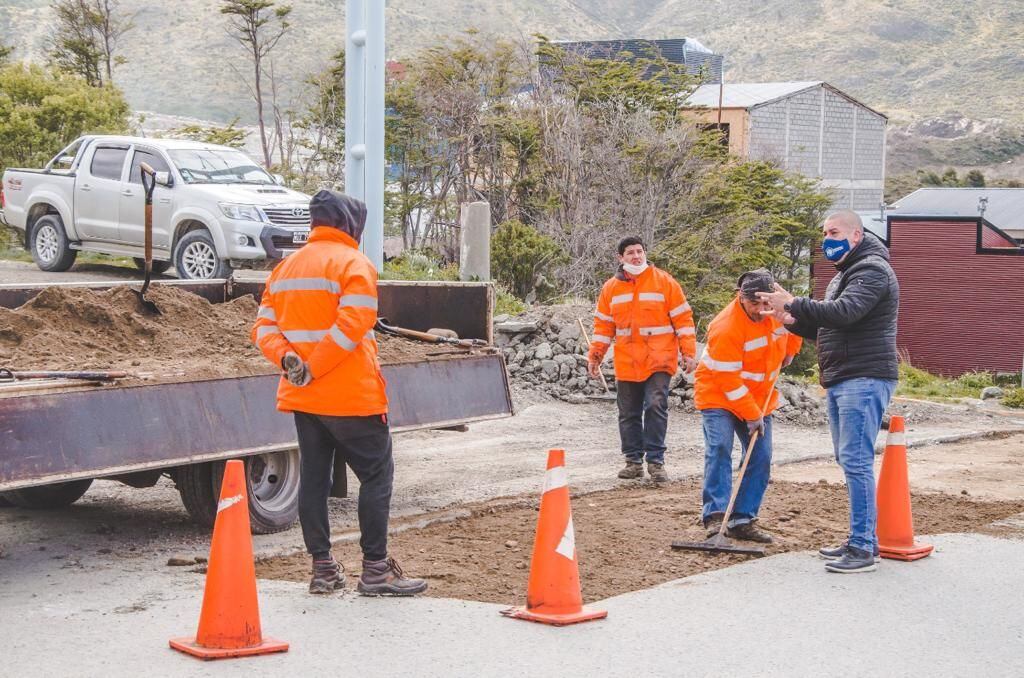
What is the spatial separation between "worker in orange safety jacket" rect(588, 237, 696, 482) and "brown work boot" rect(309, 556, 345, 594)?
438 cm

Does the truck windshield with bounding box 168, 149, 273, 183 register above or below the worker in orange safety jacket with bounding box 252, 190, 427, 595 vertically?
above

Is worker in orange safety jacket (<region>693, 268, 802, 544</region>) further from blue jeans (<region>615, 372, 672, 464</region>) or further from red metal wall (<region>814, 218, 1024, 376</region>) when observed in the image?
red metal wall (<region>814, 218, 1024, 376</region>)

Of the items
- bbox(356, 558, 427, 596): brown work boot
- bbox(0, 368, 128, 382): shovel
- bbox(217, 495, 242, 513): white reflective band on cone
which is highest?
bbox(0, 368, 128, 382): shovel

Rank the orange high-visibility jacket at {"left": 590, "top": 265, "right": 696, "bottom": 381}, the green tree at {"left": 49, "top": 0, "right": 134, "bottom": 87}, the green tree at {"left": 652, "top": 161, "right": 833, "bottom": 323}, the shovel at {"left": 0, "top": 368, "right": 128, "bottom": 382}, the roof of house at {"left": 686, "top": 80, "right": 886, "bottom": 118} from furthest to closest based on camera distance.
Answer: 1. the roof of house at {"left": 686, "top": 80, "right": 886, "bottom": 118}
2. the green tree at {"left": 49, "top": 0, "right": 134, "bottom": 87}
3. the green tree at {"left": 652, "top": 161, "right": 833, "bottom": 323}
4. the orange high-visibility jacket at {"left": 590, "top": 265, "right": 696, "bottom": 381}
5. the shovel at {"left": 0, "top": 368, "right": 128, "bottom": 382}

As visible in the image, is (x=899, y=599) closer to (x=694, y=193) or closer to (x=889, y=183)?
(x=694, y=193)

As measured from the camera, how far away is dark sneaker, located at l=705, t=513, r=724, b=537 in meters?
8.10

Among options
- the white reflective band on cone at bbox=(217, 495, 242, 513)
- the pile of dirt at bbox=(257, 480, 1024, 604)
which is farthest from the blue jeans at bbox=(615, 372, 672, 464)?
the white reflective band on cone at bbox=(217, 495, 242, 513)

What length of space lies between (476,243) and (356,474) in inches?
471

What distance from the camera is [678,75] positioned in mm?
34562

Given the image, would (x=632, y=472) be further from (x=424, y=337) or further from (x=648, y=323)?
(x=424, y=337)

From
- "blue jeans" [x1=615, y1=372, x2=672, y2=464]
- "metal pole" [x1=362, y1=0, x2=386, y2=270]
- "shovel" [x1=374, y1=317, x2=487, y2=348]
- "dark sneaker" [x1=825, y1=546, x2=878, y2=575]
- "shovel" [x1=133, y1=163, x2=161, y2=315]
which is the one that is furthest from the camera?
"metal pole" [x1=362, y1=0, x2=386, y2=270]

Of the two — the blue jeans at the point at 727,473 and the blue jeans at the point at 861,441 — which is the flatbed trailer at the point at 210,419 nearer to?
the blue jeans at the point at 727,473

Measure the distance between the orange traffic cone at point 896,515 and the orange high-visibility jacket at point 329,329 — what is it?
10.6ft

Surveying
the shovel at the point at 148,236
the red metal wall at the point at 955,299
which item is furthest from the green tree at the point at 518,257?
the red metal wall at the point at 955,299
